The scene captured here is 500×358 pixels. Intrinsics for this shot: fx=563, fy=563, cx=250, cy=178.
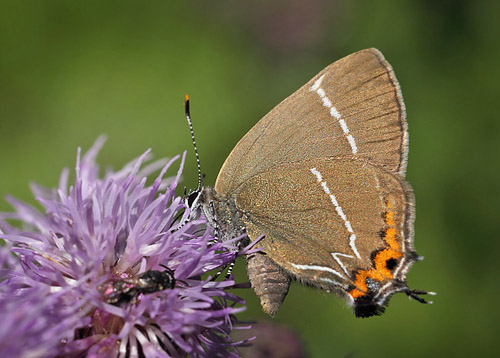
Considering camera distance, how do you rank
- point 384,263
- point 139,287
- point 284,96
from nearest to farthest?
point 139,287
point 384,263
point 284,96

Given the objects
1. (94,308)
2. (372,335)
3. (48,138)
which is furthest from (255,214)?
(48,138)

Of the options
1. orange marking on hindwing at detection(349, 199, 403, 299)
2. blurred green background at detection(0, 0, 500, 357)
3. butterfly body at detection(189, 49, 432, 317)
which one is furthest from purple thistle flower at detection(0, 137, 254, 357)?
blurred green background at detection(0, 0, 500, 357)

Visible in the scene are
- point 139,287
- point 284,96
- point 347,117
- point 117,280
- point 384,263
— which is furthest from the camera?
point 284,96

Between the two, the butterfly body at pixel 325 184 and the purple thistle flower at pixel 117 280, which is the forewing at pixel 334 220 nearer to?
the butterfly body at pixel 325 184

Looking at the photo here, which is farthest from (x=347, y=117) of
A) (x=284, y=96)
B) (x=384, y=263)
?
(x=284, y=96)

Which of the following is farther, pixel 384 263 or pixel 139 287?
pixel 384 263

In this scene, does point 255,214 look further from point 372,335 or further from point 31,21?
point 31,21

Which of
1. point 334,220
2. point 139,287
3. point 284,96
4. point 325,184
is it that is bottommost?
point 139,287

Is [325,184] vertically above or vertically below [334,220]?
above

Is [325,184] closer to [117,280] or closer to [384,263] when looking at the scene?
[384,263]
